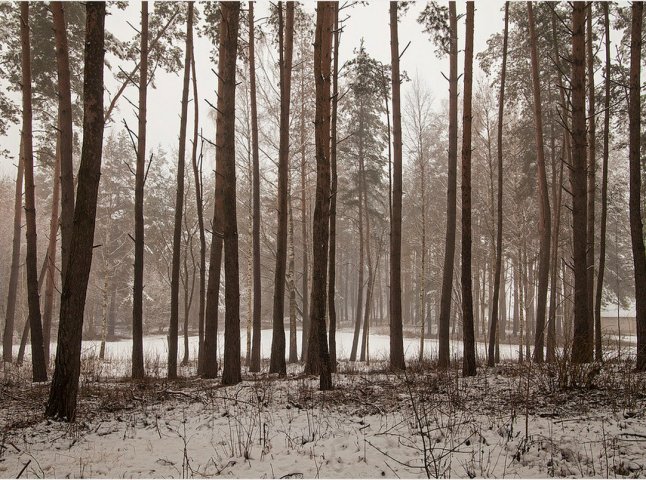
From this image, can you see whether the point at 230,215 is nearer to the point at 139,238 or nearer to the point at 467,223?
the point at 139,238

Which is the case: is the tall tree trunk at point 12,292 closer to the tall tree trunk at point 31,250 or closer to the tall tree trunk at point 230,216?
the tall tree trunk at point 31,250

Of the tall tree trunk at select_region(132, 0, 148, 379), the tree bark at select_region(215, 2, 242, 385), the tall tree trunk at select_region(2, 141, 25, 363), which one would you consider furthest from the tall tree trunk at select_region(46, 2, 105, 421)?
the tall tree trunk at select_region(2, 141, 25, 363)

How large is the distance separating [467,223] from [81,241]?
7006 mm

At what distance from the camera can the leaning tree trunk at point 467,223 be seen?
8180mm

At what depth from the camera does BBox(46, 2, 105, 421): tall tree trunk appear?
530 centimetres

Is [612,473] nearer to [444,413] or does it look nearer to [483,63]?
[444,413]

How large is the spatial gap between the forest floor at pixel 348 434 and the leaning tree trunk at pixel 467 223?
1.42 metres

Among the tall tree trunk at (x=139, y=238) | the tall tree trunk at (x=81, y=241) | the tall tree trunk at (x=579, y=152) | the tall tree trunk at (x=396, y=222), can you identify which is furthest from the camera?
the tall tree trunk at (x=396, y=222)

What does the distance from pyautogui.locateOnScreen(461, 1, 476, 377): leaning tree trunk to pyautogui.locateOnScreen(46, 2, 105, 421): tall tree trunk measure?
661cm

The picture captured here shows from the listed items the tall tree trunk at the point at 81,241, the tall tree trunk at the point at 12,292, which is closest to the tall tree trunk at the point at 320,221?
the tall tree trunk at the point at 81,241

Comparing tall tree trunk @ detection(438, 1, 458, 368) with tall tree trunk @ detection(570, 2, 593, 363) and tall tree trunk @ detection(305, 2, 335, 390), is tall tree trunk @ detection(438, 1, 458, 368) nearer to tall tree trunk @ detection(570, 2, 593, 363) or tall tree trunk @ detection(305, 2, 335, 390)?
tall tree trunk @ detection(570, 2, 593, 363)

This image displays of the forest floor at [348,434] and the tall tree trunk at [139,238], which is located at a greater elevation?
the tall tree trunk at [139,238]

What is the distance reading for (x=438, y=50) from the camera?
11898 millimetres

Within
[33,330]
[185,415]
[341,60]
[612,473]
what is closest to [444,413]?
[612,473]
